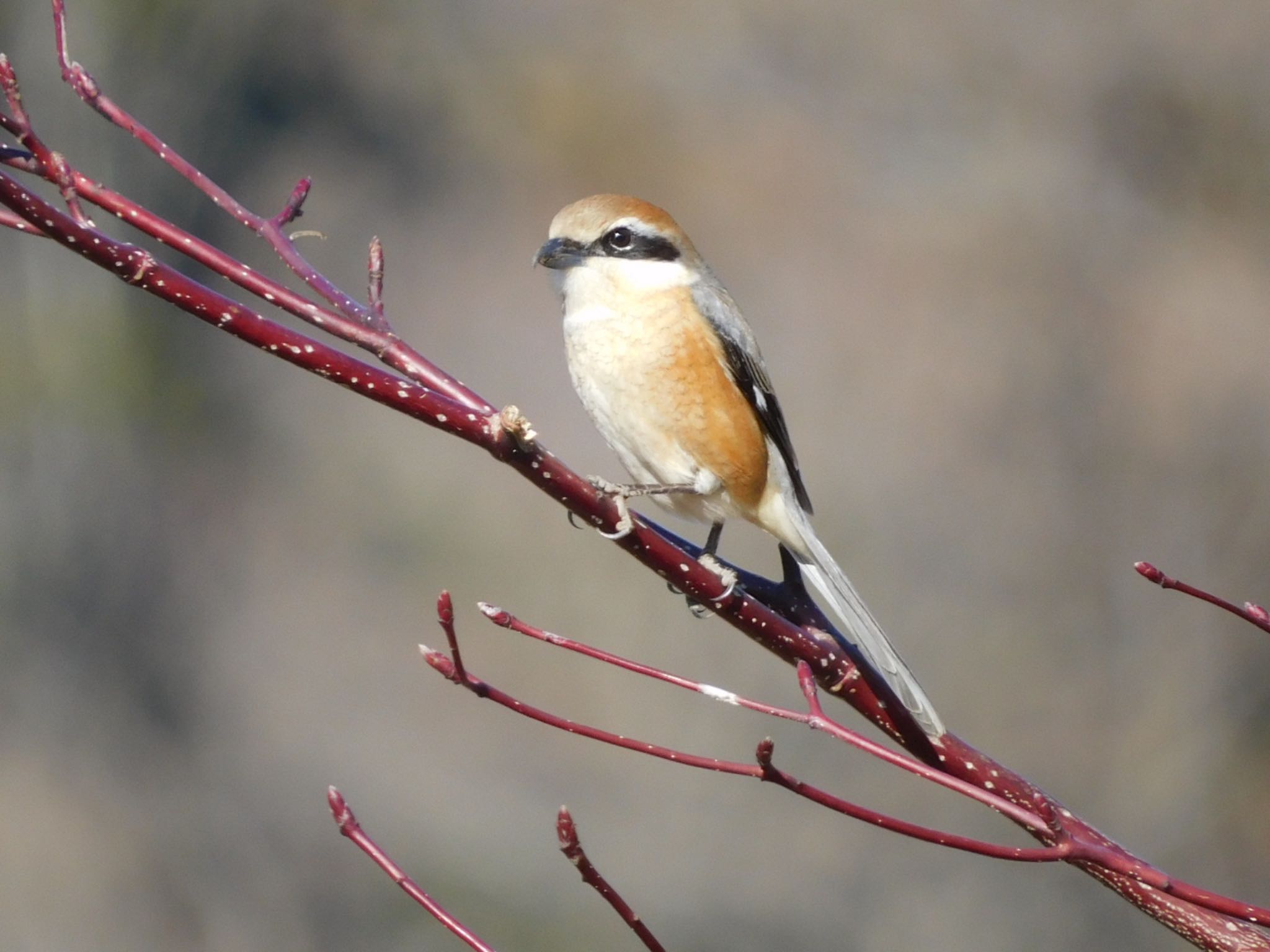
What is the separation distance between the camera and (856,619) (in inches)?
76.4

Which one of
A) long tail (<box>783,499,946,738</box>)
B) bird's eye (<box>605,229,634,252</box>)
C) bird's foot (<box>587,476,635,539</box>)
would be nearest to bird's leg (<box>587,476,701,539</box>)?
bird's foot (<box>587,476,635,539</box>)

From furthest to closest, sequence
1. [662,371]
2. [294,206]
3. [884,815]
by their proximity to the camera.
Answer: [662,371] < [294,206] < [884,815]

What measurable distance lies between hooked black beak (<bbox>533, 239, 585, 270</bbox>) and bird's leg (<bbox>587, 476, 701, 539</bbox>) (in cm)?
43

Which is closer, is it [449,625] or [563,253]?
[449,625]

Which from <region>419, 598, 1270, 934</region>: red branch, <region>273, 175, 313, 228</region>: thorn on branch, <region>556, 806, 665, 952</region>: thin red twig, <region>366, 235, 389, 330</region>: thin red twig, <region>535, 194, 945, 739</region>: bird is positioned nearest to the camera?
<region>419, 598, 1270, 934</region>: red branch

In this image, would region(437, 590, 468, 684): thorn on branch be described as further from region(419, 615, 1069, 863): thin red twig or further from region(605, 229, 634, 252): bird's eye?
region(605, 229, 634, 252): bird's eye

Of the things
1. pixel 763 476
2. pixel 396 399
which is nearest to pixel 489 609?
pixel 396 399

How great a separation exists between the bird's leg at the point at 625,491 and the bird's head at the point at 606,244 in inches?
14.3

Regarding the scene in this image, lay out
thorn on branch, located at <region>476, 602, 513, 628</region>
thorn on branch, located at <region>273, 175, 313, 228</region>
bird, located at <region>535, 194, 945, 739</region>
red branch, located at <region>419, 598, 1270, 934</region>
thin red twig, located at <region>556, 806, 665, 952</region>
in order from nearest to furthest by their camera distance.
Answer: red branch, located at <region>419, 598, 1270, 934</region>
thin red twig, located at <region>556, 806, 665, 952</region>
thorn on branch, located at <region>476, 602, 513, 628</region>
thorn on branch, located at <region>273, 175, 313, 228</region>
bird, located at <region>535, 194, 945, 739</region>

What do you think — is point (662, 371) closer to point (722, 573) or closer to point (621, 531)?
point (722, 573)

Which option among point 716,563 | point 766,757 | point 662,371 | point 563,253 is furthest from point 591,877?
point 563,253

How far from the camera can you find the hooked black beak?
2.14 metres

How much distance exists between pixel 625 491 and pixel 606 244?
0.62 metres

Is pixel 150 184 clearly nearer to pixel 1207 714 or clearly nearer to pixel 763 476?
pixel 763 476
